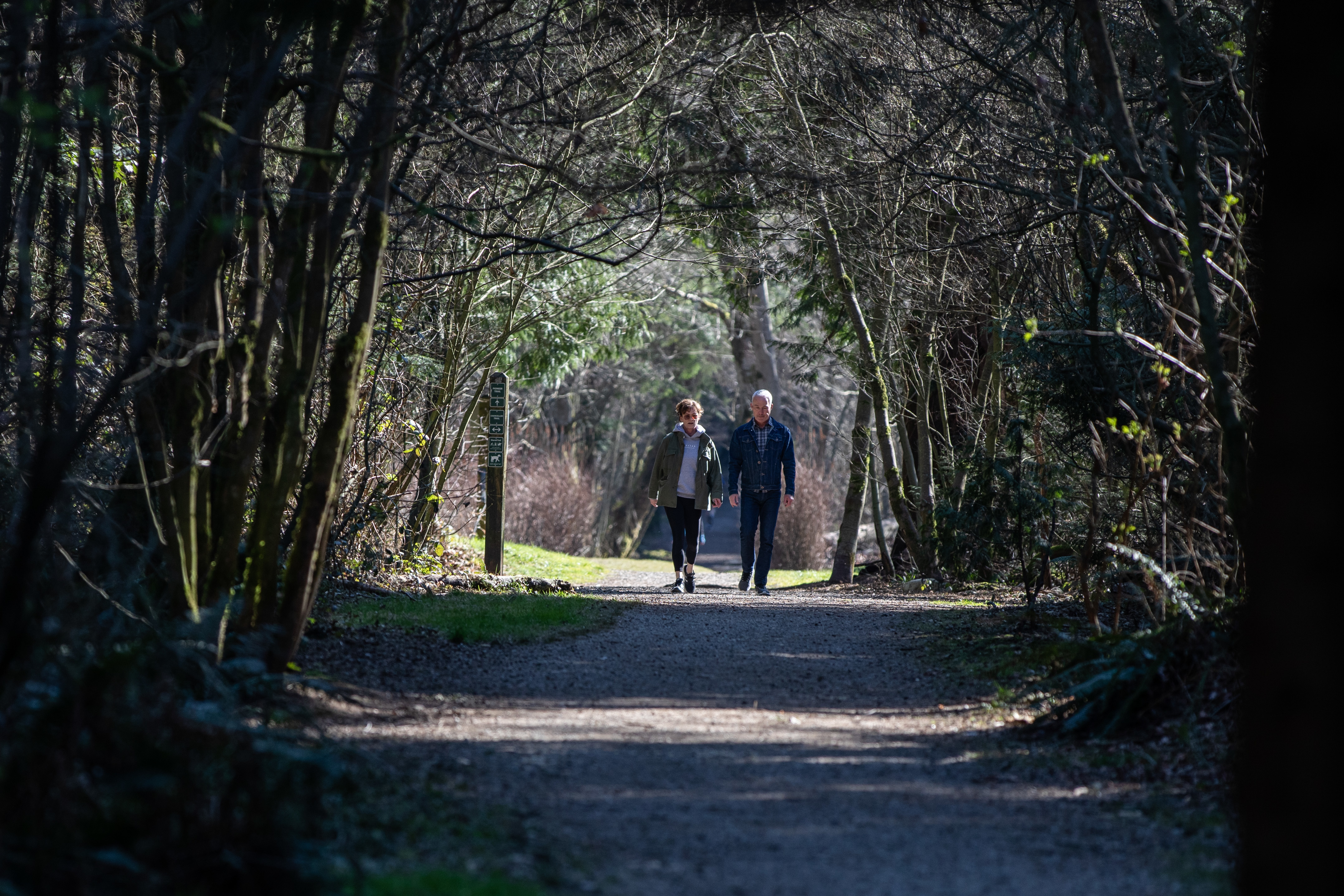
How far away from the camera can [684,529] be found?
1298cm

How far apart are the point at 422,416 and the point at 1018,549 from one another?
6.18 metres

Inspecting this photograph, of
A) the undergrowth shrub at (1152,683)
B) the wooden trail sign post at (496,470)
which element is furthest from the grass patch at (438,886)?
the wooden trail sign post at (496,470)

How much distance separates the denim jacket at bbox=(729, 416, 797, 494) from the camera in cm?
1250

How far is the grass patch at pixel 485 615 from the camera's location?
321 inches

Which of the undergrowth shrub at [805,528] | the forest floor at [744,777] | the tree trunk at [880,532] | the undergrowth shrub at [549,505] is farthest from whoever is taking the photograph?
the undergrowth shrub at [805,528]

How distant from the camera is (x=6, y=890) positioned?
2.83 meters

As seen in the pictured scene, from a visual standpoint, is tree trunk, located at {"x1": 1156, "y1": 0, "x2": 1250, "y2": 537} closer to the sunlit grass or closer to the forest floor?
the forest floor

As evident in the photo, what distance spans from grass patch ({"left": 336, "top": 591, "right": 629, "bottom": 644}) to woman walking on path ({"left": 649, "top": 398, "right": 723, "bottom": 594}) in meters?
1.99

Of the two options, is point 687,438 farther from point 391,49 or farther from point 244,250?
point 391,49

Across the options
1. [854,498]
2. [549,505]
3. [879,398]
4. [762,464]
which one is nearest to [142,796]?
[762,464]

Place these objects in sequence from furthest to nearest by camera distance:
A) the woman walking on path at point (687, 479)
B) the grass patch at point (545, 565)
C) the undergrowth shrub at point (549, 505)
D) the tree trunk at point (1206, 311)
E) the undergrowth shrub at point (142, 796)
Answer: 1. the undergrowth shrub at point (549, 505)
2. the grass patch at point (545, 565)
3. the woman walking on path at point (687, 479)
4. the tree trunk at point (1206, 311)
5. the undergrowth shrub at point (142, 796)

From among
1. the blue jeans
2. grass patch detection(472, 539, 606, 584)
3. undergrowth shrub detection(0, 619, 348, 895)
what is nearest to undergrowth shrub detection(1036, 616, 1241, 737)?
undergrowth shrub detection(0, 619, 348, 895)

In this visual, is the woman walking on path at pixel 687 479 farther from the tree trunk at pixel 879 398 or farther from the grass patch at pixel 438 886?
the grass patch at pixel 438 886

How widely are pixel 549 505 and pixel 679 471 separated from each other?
13160 millimetres
